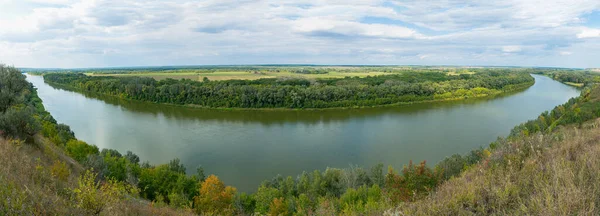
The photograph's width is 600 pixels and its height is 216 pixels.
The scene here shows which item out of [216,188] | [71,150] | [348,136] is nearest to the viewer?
[216,188]

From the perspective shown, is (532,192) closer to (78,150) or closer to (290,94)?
(78,150)

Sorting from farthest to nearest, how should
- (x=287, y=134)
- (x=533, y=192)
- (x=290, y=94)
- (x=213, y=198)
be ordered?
(x=290, y=94), (x=287, y=134), (x=213, y=198), (x=533, y=192)

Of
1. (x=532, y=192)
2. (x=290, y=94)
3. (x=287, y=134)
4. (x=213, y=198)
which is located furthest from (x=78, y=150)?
(x=290, y=94)

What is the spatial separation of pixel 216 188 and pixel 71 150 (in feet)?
25.4

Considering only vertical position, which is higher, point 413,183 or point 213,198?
point 413,183

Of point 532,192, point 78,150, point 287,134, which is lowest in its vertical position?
point 287,134

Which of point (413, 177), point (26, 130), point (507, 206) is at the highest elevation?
point (507, 206)

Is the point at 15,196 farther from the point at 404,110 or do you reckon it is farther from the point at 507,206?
the point at 404,110

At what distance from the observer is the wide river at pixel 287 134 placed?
17.2 m

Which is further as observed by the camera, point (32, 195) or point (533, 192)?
point (32, 195)

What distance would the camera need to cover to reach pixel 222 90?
36.8m

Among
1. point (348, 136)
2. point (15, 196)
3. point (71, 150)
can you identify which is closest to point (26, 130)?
point (71, 150)

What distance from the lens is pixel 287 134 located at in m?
23.6

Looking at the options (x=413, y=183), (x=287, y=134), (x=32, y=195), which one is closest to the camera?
(x=32, y=195)
